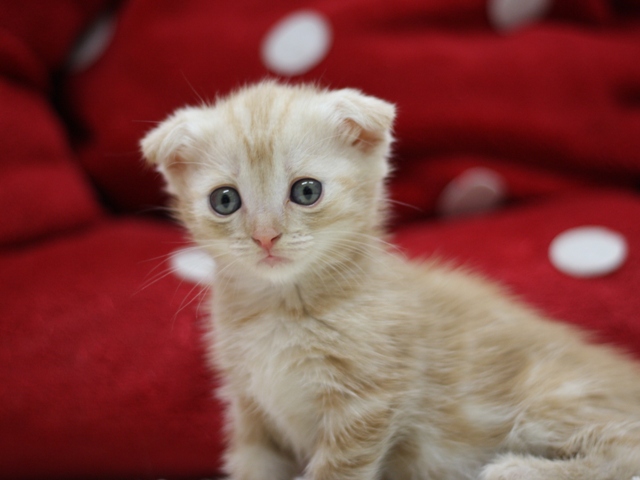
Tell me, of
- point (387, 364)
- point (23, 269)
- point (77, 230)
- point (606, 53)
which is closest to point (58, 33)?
point (77, 230)

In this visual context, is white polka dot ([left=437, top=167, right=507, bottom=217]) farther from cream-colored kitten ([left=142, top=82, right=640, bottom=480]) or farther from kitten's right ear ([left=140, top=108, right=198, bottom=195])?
kitten's right ear ([left=140, top=108, right=198, bottom=195])

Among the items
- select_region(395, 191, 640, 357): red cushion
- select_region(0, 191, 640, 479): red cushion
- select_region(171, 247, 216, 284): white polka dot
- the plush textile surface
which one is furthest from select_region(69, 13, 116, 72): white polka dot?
select_region(395, 191, 640, 357): red cushion

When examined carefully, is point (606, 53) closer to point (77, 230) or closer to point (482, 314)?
point (482, 314)

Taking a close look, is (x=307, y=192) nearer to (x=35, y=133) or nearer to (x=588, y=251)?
(x=588, y=251)

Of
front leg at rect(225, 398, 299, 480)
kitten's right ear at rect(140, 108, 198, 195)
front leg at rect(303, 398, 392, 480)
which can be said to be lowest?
front leg at rect(225, 398, 299, 480)

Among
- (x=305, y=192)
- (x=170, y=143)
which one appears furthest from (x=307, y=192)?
(x=170, y=143)

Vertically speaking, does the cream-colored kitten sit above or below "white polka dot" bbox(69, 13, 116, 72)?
below

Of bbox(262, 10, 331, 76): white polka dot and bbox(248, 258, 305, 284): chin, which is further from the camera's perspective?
bbox(262, 10, 331, 76): white polka dot

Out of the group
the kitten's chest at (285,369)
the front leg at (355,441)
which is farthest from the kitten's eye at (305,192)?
the front leg at (355,441)
